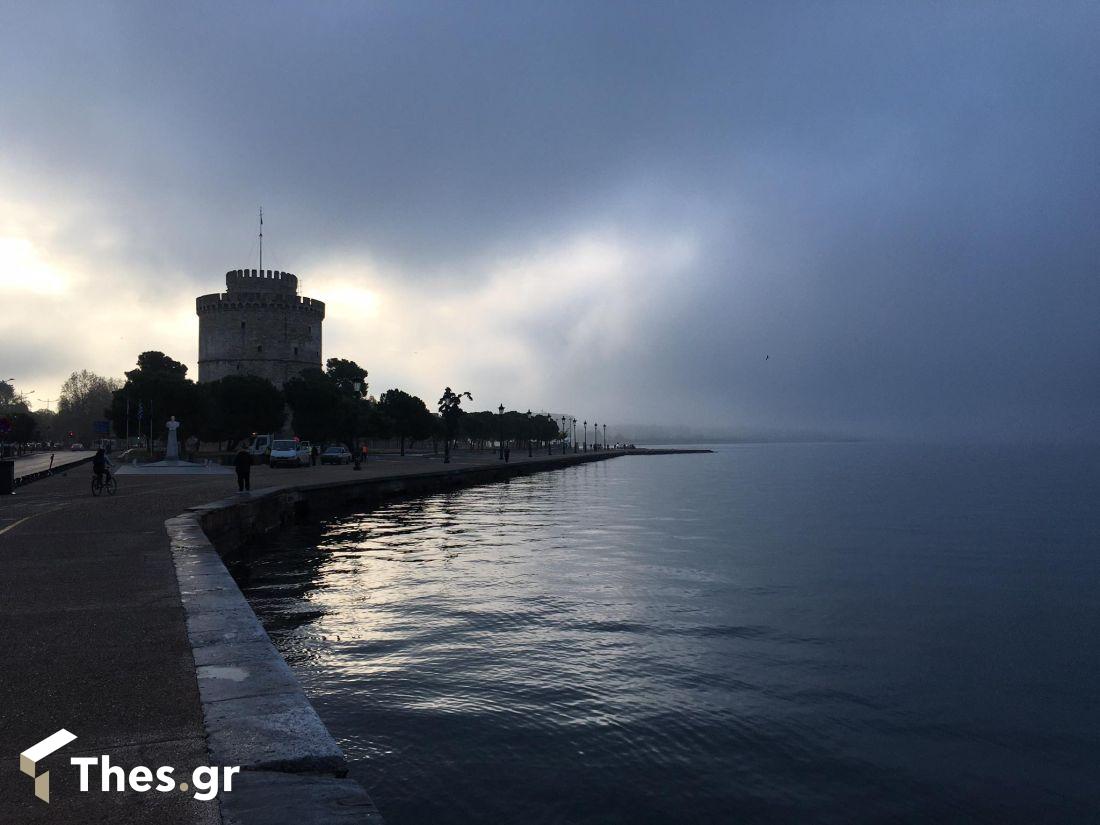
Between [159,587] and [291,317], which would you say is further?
[291,317]

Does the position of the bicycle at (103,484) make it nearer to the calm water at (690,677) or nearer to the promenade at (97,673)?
the calm water at (690,677)

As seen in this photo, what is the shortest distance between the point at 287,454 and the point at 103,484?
79.8 ft

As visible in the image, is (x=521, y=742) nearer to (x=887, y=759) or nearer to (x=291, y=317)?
(x=887, y=759)

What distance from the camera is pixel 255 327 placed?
8519 cm

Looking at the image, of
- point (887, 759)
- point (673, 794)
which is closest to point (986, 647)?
point (887, 759)

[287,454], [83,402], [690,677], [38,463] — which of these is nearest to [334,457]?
[287,454]

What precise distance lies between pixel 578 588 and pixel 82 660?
10.6 meters

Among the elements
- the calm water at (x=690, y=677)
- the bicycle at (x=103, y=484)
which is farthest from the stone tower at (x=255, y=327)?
the calm water at (x=690, y=677)

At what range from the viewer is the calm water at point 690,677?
687 centimetres

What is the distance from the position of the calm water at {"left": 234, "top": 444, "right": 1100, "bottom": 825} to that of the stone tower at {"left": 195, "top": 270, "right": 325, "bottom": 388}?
68076 millimetres

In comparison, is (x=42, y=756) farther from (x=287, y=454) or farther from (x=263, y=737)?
(x=287, y=454)

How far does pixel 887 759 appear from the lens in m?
7.82

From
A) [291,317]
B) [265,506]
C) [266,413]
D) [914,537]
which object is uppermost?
[291,317]

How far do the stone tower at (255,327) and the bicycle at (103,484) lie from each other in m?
62.2
